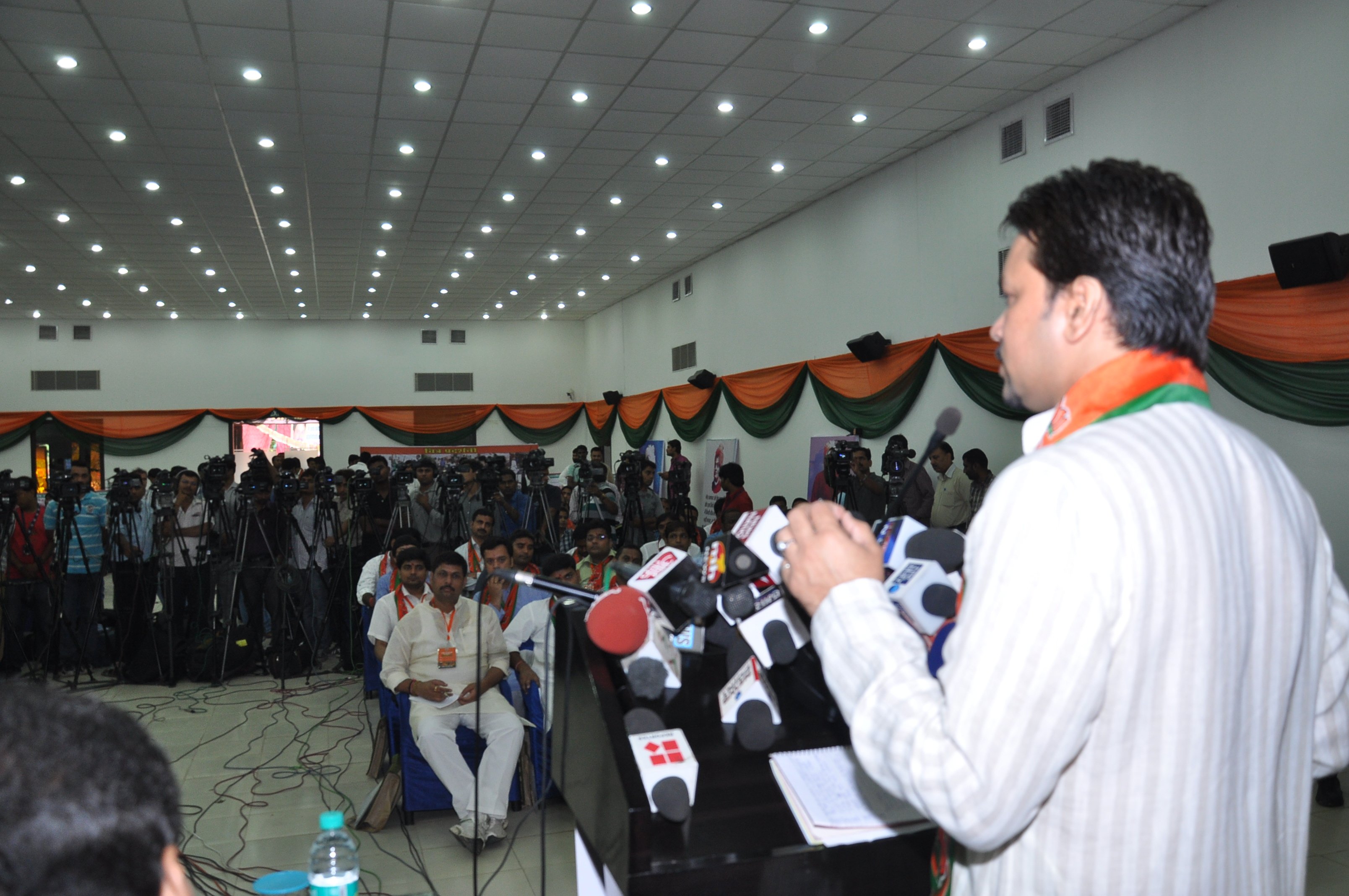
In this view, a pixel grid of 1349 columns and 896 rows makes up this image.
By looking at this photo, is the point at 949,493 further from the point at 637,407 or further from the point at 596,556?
the point at 637,407

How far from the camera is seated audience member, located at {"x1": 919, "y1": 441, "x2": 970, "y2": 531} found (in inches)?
273

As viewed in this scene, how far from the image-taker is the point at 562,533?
7.71 m

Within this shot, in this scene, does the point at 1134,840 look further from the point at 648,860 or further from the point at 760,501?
the point at 760,501

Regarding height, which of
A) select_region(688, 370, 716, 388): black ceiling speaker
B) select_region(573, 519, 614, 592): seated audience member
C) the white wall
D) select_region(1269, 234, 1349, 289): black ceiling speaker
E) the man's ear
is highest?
the white wall

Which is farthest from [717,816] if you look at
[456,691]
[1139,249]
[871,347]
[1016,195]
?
[871,347]

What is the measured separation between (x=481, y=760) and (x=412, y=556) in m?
1.41

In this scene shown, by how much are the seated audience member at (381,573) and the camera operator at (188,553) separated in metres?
1.76

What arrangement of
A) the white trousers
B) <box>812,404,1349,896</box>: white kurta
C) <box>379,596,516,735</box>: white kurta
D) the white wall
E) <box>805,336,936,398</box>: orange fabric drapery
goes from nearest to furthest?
<box>812,404,1349,896</box>: white kurta
the white trousers
<box>379,596,516,735</box>: white kurta
the white wall
<box>805,336,936,398</box>: orange fabric drapery

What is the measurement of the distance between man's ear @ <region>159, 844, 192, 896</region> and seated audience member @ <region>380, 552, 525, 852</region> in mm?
3026

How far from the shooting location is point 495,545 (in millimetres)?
5066

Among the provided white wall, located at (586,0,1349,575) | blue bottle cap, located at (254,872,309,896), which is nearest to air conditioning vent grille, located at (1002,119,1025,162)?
white wall, located at (586,0,1349,575)

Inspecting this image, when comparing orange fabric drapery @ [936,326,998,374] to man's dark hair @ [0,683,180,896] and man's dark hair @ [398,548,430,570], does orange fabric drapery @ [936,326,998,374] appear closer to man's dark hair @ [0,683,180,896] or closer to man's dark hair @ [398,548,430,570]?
man's dark hair @ [398,548,430,570]

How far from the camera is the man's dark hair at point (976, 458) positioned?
6586 millimetres

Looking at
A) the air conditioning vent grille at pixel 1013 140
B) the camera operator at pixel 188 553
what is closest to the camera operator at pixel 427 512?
the camera operator at pixel 188 553
